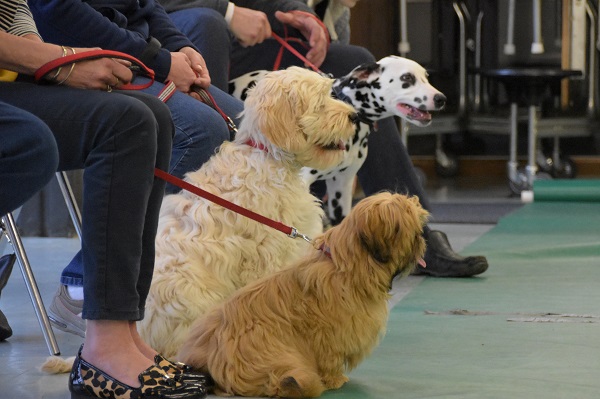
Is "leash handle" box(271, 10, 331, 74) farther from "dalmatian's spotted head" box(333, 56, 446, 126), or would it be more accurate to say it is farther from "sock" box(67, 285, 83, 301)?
"sock" box(67, 285, 83, 301)

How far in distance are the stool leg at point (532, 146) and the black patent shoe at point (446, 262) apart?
116 inches

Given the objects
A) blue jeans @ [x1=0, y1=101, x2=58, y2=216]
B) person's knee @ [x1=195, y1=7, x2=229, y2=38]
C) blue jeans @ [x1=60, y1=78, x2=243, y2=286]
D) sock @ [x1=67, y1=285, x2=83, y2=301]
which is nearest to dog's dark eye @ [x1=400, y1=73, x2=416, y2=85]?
person's knee @ [x1=195, y1=7, x2=229, y2=38]

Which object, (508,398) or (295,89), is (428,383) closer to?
(508,398)

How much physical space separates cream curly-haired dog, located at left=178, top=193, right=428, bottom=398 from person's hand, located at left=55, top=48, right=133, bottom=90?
551 mm

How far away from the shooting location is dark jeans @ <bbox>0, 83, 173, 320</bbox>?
1.99 m

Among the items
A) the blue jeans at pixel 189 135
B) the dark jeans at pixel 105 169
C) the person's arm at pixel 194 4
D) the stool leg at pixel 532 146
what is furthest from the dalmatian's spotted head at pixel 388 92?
the stool leg at pixel 532 146

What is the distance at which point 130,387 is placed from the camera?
2.02 meters

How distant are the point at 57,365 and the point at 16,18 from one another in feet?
2.72

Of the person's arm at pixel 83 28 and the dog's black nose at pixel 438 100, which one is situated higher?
the person's arm at pixel 83 28

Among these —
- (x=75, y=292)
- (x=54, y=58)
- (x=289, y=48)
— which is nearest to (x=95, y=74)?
(x=54, y=58)

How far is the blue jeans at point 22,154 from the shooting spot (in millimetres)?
1840

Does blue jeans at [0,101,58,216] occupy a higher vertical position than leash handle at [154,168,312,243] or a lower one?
higher

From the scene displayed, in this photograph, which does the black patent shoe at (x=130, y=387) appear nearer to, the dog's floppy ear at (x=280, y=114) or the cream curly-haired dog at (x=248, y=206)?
the cream curly-haired dog at (x=248, y=206)

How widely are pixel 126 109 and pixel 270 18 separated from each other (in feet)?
5.92
